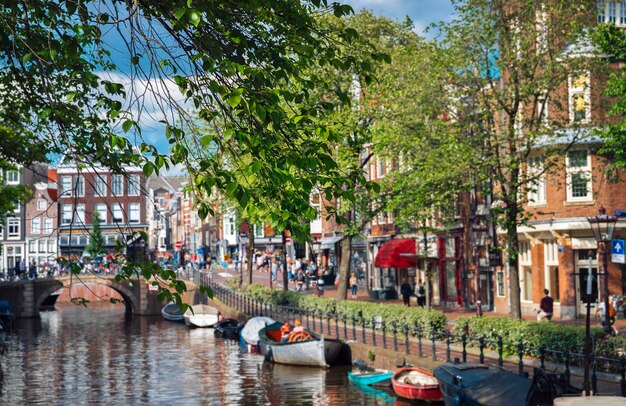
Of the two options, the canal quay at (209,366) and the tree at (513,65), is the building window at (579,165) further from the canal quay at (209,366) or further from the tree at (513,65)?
the tree at (513,65)

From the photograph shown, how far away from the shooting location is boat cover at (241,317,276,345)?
46287 millimetres

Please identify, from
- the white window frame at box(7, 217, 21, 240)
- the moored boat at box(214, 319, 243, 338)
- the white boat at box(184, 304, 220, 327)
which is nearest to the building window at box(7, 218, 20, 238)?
the white window frame at box(7, 217, 21, 240)

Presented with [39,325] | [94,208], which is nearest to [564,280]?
[39,325]

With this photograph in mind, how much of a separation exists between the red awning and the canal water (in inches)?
416

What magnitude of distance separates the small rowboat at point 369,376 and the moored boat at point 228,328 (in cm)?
2169

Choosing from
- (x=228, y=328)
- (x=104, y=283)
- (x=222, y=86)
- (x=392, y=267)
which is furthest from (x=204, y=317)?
(x=222, y=86)

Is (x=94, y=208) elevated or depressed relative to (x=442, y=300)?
elevated

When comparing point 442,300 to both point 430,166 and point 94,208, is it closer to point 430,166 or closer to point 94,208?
point 430,166

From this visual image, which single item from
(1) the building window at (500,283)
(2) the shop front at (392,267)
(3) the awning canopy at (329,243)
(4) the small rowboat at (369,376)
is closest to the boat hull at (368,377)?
(4) the small rowboat at (369,376)

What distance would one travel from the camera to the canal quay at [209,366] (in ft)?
98.5

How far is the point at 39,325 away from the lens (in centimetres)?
6931

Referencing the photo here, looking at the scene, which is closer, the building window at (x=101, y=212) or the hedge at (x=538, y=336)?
the hedge at (x=538, y=336)

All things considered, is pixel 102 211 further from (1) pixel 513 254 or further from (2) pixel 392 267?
(1) pixel 513 254

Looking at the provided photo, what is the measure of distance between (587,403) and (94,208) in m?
113
